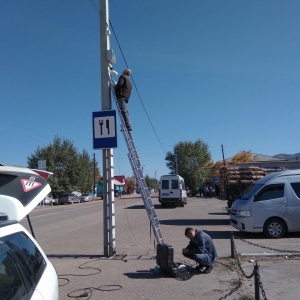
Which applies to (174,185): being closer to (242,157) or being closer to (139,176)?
(139,176)

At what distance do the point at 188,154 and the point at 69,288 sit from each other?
3164 inches

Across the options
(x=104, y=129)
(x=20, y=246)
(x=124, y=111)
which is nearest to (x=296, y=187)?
(x=124, y=111)

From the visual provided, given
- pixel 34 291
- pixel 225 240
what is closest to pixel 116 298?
pixel 34 291

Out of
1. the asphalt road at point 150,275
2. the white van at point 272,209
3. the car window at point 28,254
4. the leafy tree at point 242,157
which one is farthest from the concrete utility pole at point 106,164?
the leafy tree at point 242,157

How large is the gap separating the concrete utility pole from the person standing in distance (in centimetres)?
26

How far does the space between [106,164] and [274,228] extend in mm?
6395

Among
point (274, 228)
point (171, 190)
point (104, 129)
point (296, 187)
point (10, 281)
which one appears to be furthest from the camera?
point (171, 190)

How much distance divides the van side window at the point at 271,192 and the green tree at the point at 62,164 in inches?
2201

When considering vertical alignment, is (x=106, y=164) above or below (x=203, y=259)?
above

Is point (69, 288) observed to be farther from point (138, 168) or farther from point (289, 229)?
point (289, 229)

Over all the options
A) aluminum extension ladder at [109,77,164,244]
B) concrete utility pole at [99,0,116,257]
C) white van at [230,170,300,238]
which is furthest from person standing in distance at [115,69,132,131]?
white van at [230,170,300,238]

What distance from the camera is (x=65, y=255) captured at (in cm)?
1057

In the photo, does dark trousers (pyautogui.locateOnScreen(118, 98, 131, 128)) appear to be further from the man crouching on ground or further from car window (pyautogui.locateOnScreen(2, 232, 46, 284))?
car window (pyautogui.locateOnScreen(2, 232, 46, 284))

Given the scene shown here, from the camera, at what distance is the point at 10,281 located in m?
2.83
